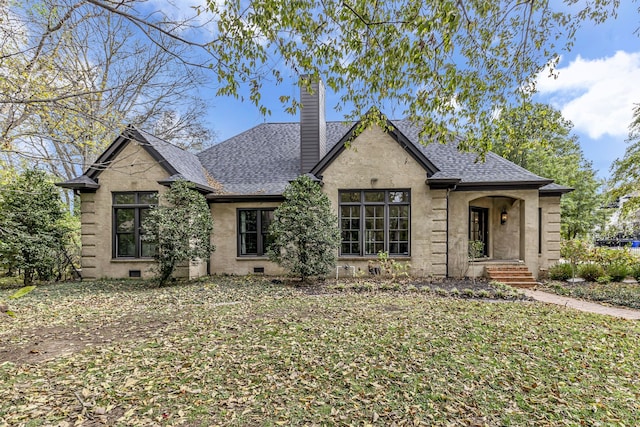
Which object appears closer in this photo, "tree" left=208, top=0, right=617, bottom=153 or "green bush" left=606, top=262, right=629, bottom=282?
"tree" left=208, top=0, right=617, bottom=153

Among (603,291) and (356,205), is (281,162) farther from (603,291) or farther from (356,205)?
(603,291)

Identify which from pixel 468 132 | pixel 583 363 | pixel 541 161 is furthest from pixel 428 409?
pixel 541 161

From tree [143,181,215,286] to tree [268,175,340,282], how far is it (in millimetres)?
2407

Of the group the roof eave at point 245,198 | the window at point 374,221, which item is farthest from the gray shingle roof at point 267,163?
the window at point 374,221

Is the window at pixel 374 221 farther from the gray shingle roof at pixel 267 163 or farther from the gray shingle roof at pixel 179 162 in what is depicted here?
the gray shingle roof at pixel 179 162

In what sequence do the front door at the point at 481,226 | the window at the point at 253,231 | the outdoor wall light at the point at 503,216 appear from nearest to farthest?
the window at the point at 253,231, the front door at the point at 481,226, the outdoor wall light at the point at 503,216

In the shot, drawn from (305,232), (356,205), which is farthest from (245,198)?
(356,205)

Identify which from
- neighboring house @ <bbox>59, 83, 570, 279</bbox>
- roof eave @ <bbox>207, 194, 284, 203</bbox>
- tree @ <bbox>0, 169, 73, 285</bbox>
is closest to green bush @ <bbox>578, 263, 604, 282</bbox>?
neighboring house @ <bbox>59, 83, 570, 279</bbox>

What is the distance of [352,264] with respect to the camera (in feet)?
37.5

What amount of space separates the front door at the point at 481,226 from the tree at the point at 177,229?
34.4 ft

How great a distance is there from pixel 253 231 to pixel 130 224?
4270mm

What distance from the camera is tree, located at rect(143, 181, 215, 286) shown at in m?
9.70

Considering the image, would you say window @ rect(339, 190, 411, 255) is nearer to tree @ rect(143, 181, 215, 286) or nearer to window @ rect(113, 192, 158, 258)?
tree @ rect(143, 181, 215, 286)

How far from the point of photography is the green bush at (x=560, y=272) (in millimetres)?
11633
